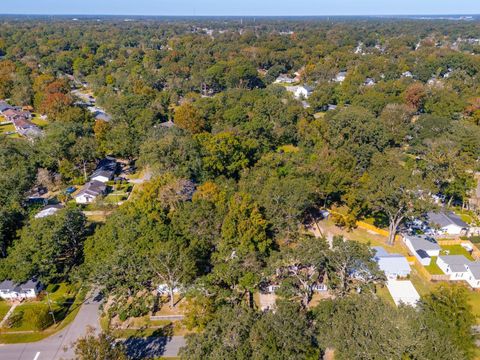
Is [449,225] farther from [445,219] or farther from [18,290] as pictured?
[18,290]

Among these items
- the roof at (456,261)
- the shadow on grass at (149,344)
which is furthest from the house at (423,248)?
the shadow on grass at (149,344)

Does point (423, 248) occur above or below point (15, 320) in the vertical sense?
below

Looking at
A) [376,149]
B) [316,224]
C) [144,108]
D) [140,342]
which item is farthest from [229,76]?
[140,342]

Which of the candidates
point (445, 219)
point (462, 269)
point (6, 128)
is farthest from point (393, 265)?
point (6, 128)

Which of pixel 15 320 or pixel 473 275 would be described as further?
pixel 473 275

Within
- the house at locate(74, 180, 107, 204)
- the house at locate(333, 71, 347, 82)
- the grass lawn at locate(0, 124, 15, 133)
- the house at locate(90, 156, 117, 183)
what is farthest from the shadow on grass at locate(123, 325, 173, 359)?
the house at locate(333, 71, 347, 82)

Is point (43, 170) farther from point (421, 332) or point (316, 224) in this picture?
point (421, 332)

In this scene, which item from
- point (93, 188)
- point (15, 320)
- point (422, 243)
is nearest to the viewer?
point (15, 320)
